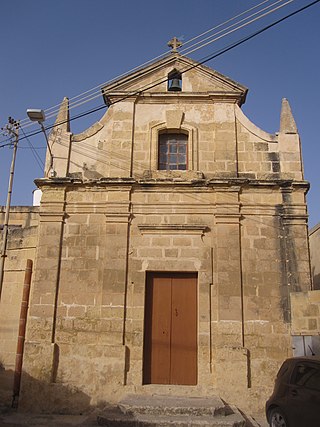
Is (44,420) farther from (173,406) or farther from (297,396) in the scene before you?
(297,396)

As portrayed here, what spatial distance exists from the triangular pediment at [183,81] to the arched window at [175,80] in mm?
89

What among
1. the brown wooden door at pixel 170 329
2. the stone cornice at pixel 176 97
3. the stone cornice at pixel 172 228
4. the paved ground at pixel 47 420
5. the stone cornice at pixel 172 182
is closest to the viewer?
the paved ground at pixel 47 420

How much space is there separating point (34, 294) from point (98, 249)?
1.85m

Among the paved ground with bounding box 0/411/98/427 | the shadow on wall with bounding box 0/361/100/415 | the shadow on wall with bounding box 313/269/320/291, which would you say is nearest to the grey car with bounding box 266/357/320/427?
the paved ground with bounding box 0/411/98/427

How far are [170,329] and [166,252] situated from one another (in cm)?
182

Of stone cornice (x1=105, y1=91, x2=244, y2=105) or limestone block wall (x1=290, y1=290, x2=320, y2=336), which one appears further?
stone cornice (x1=105, y1=91, x2=244, y2=105)

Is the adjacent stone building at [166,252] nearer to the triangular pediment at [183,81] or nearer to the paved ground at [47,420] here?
the triangular pediment at [183,81]

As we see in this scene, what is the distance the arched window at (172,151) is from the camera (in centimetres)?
1179

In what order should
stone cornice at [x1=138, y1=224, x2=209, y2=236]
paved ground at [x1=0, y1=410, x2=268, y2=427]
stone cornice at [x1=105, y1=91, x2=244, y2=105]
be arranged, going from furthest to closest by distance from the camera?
stone cornice at [x1=105, y1=91, x2=244, y2=105] → stone cornice at [x1=138, y1=224, x2=209, y2=236] → paved ground at [x1=0, y1=410, x2=268, y2=427]

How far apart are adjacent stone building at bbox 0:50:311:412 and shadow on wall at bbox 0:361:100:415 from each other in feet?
0.09

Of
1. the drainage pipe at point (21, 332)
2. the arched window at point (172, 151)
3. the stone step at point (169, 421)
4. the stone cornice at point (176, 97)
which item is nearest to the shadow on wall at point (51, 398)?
the drainage pipe at point (21, 332)

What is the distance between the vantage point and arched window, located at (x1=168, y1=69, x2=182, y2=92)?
40.3 ft

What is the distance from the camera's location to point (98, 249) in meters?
10.9

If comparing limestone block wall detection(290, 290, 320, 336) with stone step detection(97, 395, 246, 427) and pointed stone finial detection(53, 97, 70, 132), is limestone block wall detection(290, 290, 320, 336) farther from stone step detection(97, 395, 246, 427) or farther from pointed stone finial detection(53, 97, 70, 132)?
pointed stone finial detection(53, 97, 70, 132)
